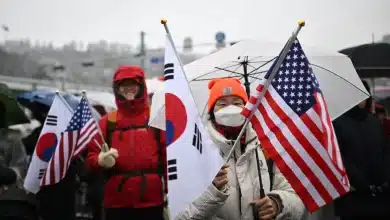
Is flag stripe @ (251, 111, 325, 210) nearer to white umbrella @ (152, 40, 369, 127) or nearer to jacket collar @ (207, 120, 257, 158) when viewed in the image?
jacket collar @ (207, 120, 257, 158)

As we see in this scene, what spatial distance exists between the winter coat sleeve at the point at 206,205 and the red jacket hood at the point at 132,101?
160cm

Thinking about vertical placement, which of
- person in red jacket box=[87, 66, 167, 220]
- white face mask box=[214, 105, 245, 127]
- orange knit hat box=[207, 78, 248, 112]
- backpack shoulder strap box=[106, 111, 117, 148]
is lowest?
person in red jacket box=[87, 66, 167, 220]

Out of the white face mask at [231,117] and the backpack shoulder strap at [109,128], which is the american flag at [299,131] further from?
the backpack shoulder strap at [109,128]

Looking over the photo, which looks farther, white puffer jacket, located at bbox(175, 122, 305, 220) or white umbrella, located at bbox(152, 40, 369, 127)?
white umbrella, located at bbox(152, 40, 369, 127)

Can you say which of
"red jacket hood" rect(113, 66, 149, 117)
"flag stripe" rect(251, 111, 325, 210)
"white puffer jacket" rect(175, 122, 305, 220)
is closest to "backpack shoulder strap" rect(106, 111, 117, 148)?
"red jacket hood" rect(113, 66, 149, 117)

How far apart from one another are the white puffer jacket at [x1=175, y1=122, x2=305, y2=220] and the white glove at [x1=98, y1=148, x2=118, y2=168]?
119 centimetres

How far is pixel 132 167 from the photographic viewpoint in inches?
169

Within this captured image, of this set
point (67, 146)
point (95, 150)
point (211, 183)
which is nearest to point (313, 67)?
point (211, 183)

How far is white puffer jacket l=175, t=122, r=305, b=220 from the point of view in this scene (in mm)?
3123

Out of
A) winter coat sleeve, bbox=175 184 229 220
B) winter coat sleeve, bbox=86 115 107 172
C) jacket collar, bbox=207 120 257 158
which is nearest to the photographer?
winter coat sleeve, bbox=175 184 229 220

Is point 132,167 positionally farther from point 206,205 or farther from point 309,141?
point 309,141

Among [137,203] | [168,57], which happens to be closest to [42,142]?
[137,203]

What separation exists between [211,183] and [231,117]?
58 cm

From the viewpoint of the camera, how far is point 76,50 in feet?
183
